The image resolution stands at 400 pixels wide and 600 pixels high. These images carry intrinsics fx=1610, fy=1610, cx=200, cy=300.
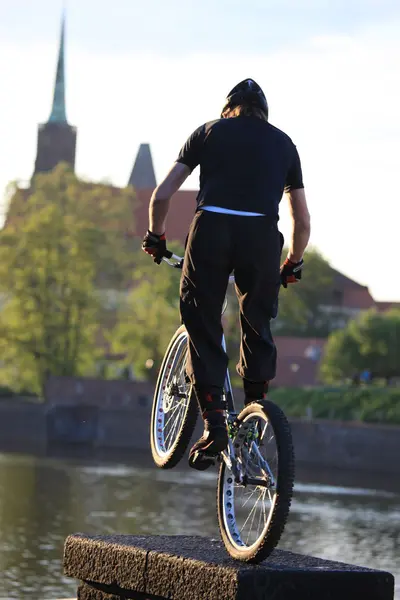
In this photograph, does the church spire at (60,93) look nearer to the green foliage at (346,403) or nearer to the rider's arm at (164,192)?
the green foliage at (346,403)

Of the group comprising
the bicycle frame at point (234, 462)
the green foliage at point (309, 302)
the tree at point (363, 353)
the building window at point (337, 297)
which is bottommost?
the bicycle frame at point (234, 462)

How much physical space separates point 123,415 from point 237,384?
11.1 metres

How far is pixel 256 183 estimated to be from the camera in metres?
6.67

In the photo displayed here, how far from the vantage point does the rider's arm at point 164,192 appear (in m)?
6.92

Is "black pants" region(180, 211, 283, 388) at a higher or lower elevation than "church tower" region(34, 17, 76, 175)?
lower

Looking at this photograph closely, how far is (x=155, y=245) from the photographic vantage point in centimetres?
736

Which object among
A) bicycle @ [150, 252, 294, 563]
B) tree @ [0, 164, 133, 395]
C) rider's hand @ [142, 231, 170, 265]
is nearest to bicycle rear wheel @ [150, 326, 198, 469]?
bicycle @ [150, 252, 294, 563]

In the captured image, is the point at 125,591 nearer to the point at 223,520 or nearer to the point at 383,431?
the point at 223,520

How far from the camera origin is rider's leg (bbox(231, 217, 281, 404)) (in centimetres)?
667

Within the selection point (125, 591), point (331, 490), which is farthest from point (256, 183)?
point (331, 490)

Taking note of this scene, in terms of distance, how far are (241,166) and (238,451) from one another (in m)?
1.22

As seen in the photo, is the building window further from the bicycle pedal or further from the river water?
the bicycle pedal

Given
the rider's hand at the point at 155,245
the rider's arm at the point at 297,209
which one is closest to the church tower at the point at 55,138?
the rider's hand at the point at 155,245

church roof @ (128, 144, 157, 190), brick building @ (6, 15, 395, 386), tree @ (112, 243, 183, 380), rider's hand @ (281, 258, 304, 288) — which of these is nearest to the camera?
rider's hand @ (281, 258, 304, 288)
